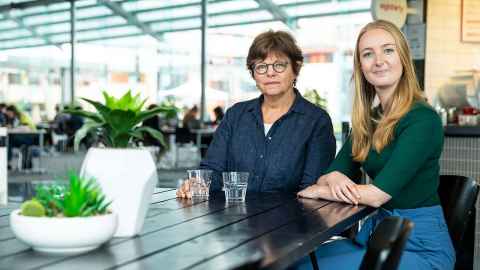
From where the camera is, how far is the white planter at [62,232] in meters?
1.29

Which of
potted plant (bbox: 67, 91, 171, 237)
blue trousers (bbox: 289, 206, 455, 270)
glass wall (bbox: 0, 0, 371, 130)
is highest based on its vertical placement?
glass wall (bbox: 0, 0, 371, 130)

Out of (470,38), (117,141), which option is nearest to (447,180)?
(117,141)

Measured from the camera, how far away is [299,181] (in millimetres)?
2734

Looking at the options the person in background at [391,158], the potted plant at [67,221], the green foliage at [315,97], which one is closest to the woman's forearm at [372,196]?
the person in background at [391,158]

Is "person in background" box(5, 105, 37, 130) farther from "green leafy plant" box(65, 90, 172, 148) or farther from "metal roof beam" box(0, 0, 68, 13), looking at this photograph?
"green leafy plant" box(65, 90, 172, 148)

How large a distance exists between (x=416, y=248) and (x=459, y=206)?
0.86 feet

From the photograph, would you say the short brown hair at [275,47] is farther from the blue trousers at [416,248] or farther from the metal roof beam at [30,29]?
the metal roof beam at [30,29]

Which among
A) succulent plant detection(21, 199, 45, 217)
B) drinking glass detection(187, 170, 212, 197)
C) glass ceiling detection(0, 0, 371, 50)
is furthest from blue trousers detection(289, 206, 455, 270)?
glass ceiling detection(0, 0, 371, 50)

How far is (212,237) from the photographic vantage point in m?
1.52

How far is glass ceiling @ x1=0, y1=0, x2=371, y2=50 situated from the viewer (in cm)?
1012

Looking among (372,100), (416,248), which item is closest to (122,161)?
(416,248)

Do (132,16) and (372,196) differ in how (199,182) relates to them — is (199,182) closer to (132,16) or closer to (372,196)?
(372,196)

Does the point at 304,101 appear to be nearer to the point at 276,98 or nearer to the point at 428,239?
the point at 276,98

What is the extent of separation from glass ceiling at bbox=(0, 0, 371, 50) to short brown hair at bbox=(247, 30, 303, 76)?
667cm
